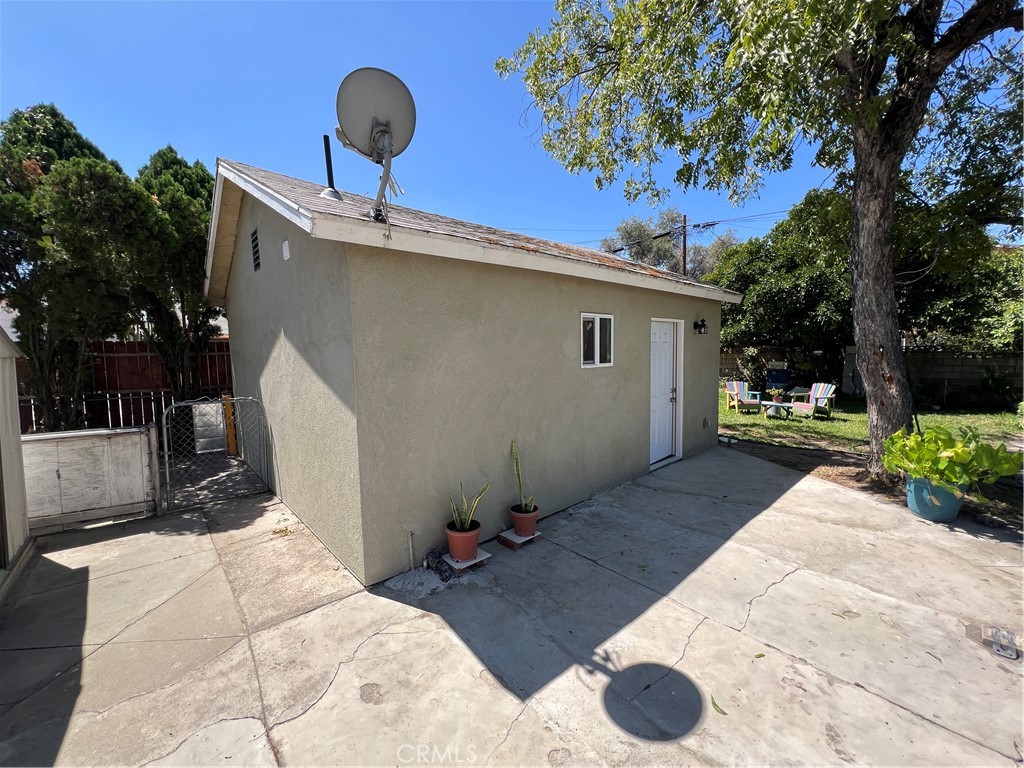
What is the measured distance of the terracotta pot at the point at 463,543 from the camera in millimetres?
3902

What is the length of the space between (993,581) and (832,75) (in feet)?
19.4

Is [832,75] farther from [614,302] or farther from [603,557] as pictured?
[603,557]

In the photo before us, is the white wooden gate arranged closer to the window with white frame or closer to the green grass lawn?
the window with white frame

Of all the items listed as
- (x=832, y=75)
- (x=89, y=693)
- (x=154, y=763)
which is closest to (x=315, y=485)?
(x=89, y=693)

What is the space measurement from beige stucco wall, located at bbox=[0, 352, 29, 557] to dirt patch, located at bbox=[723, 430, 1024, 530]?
9.99 meters

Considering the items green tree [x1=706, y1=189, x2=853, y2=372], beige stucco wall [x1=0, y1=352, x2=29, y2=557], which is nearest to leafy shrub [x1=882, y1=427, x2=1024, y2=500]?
green tree [x1=706, y1=189, x2=853, y2=372]

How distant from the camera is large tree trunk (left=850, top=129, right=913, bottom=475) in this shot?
5820 millimetres

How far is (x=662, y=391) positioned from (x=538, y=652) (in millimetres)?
5388

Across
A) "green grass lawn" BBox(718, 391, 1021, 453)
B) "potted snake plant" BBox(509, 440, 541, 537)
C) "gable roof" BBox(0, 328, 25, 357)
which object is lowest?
"green grass lawn" BBox(718, 391, 1021, 453)

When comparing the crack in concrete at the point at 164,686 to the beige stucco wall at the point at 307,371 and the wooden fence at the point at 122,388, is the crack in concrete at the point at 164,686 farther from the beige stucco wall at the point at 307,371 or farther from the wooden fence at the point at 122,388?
the wooden fence at the point at 122,388

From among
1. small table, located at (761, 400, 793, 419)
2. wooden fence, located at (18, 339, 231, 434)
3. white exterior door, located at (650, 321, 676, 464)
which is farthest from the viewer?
small table, located at (761, 400, 793, 419)

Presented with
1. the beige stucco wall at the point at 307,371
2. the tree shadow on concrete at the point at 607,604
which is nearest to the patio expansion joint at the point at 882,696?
the tree shadow on concrete at the point at 607,604

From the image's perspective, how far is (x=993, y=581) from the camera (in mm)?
3684

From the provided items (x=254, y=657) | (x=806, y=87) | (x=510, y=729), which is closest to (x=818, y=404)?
(x=806, y=87)
